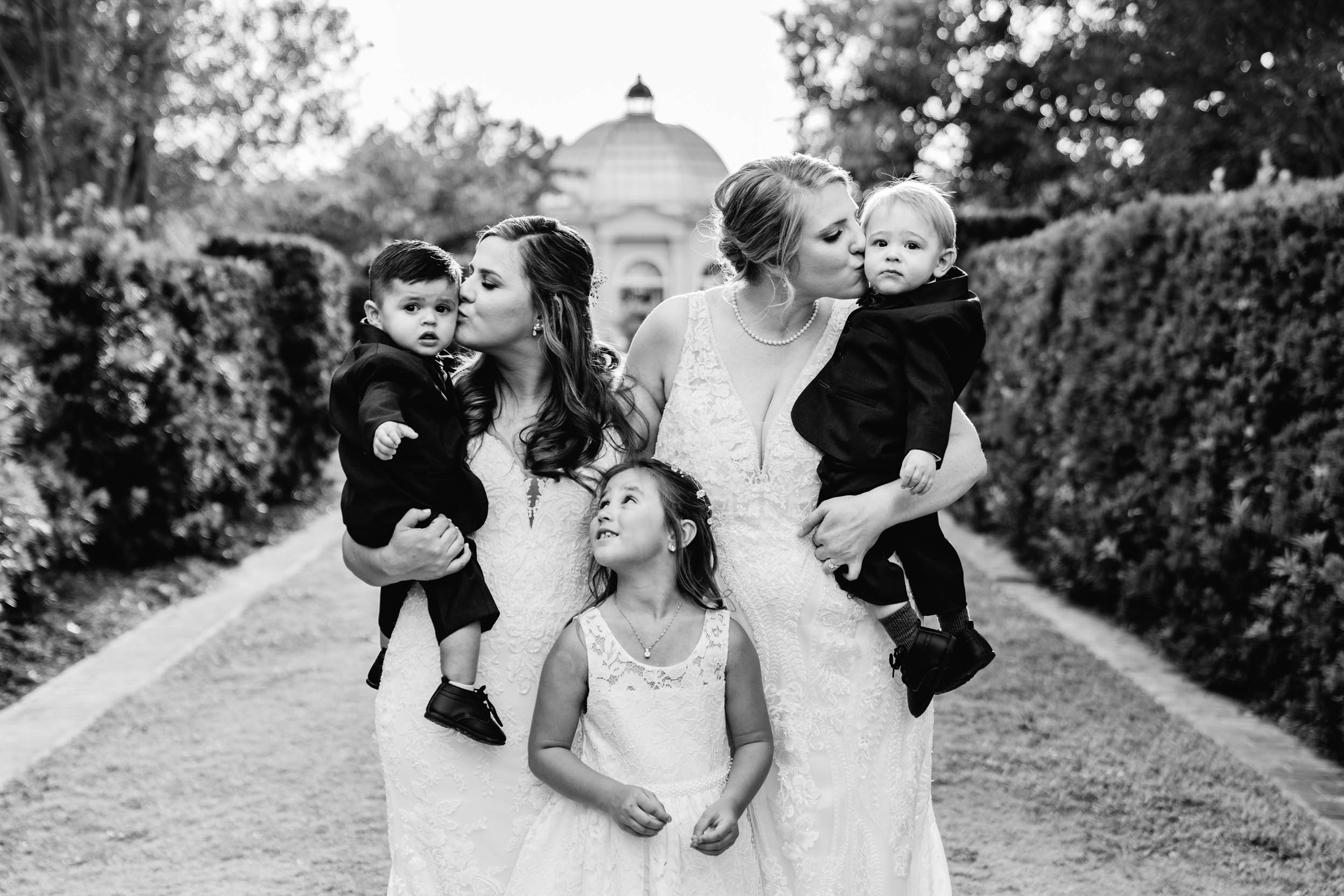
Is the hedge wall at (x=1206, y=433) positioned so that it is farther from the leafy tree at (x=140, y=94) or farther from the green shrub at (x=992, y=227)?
the leafy tree at (x=140, y=94)

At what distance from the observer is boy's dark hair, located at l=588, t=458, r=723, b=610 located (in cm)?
277

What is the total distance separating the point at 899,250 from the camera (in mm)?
2861

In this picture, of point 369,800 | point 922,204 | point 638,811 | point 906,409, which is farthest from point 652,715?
point 369,800

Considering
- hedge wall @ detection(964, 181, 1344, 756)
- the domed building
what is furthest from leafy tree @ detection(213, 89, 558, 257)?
hedge wall @ detection(964, 181, 1344, 756)

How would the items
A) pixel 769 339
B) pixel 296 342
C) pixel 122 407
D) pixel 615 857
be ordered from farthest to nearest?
pixel 296 342
pixel 122 407
pixel 769 339
pixel 615 857

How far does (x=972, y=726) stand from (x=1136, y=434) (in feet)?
8.71

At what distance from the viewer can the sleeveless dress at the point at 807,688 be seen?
9.42 ft

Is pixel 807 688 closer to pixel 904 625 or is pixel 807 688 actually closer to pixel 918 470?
pixel 904 625

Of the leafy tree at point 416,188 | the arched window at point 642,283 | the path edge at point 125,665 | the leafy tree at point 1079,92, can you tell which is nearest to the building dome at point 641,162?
the arched window at point 642,283

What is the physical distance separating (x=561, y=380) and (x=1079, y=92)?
21512 mm

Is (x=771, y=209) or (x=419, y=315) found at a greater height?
(x=771, y=209)

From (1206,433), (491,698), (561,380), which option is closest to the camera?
(491,698)

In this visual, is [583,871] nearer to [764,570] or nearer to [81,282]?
[764,570]

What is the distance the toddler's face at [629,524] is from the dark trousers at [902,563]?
39 cm
